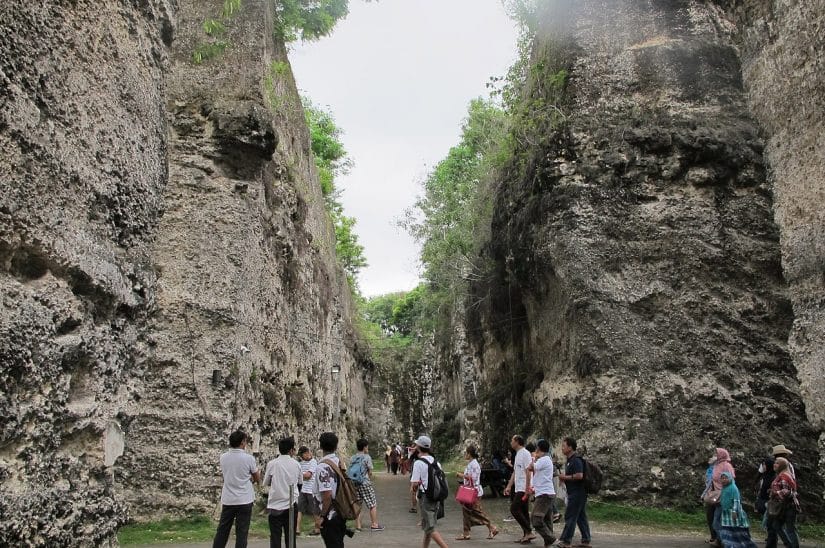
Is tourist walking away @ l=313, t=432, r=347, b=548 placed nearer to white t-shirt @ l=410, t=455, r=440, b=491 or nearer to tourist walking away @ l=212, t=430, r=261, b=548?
tourist walking away @ l=212, t=430, r=261, b=548

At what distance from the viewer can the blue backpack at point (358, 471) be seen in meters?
9.62

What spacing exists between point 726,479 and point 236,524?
191 inches

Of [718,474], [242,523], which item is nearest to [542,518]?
[718,474]

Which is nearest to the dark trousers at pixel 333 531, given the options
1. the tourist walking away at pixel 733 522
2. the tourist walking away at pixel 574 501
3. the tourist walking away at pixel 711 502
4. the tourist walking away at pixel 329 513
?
the tourist walking away at pixel 329 513

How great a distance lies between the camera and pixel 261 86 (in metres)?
11.2

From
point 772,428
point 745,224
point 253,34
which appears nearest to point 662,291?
point 745,224

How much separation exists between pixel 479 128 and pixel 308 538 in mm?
Answer: 16459

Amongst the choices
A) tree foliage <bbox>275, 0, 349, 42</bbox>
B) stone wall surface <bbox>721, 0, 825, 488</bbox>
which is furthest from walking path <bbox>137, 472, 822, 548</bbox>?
tree foliage <bbox>275, 0, 349, 42</bbox>

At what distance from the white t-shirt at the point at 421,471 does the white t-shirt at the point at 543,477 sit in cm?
152

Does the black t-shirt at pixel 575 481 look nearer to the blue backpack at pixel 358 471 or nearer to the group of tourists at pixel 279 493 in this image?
the group of tourists at pixel 279 493

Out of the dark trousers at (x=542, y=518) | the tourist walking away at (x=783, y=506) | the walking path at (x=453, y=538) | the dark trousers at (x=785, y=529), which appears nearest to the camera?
the tourist walking away at (x=783, y=506)

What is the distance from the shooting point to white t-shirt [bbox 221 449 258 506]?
617cm

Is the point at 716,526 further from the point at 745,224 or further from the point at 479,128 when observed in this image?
the point at 479,128

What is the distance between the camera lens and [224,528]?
6055 millimetres
